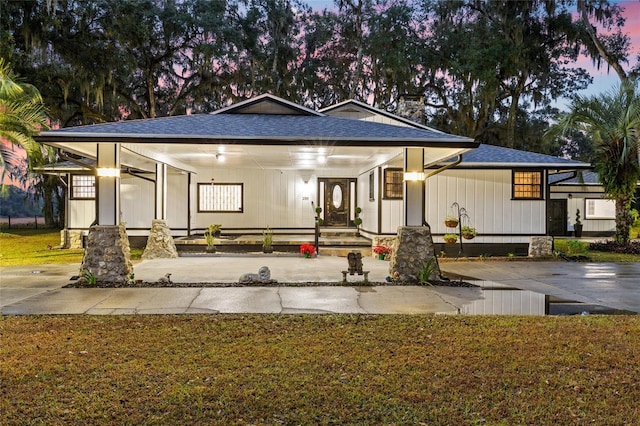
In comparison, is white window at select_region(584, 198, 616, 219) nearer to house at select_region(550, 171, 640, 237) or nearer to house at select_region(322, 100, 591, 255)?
house at select_region(550, 171, 640, 237)

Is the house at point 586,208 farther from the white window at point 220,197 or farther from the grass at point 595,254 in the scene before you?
the white window at point 220,197

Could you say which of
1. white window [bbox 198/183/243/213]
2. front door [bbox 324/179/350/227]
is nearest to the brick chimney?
front door [bbox 324/179/350/227]

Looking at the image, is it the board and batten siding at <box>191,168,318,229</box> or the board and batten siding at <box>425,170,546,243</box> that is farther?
the board and batten siding at <box>191,168,318,229</box>

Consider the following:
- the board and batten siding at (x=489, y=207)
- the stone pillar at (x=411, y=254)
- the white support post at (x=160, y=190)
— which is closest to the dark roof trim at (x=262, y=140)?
the stone pillar at (x=411, y=254)

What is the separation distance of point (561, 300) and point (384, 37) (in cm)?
2069

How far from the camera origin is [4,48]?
16.0 meters

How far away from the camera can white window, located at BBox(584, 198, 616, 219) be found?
75.3 ft

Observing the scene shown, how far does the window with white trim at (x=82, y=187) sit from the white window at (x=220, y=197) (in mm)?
3800

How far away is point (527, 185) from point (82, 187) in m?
15.4

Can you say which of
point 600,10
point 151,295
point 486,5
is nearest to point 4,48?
point 151,295

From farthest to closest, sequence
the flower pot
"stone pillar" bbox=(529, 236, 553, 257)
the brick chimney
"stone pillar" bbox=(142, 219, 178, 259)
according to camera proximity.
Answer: the flower pot, the brick chimney, "stone pillar" bbox=(529, 236, 553, 257), "stone pillar" bbox=(142, 219, 178, 259)

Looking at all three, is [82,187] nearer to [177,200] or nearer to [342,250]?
[177,200]

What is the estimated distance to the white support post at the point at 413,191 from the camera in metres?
9.86

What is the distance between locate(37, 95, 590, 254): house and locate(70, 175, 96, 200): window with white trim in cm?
4
